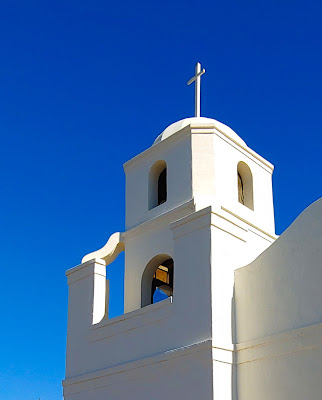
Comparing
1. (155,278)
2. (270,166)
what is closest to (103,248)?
(155,278)

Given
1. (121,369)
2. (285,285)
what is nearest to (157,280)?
(121,369)

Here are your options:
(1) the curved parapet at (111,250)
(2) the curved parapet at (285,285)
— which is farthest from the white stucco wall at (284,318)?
(1) the curved parapet at (111,250)

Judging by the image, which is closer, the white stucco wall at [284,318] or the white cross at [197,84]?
the white stucco wall at [284,318]

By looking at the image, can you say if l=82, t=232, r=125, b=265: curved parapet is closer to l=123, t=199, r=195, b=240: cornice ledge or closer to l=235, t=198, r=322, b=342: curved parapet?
l=123, t=199, r=195, b=240: cornice ledge

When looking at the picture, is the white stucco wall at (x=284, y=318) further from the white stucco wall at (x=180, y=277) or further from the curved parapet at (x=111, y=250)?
the curved parapet at (x=111, y=250)

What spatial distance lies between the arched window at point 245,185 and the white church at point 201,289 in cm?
2

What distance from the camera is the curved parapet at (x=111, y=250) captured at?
11.4m

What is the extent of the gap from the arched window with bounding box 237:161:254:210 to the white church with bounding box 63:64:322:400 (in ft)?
0.06

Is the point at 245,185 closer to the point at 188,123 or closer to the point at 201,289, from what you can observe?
the point at 188,123

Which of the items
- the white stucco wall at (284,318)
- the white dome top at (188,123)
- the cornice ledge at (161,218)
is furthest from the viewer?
the white dome top at (188,123)

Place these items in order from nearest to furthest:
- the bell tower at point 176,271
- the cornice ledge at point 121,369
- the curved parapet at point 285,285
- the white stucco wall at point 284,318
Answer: the white stucco wall at point 284,318, the curved parapet at point 285,285, the cornice ledge at point 121,369, the bell tower at point 176,271

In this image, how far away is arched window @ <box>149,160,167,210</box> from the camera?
11.6m

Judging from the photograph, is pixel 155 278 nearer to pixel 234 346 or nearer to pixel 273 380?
pixel 234 346

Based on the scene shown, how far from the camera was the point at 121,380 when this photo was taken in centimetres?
966
